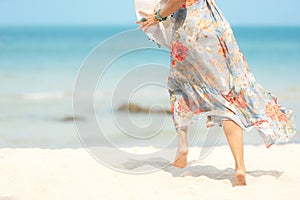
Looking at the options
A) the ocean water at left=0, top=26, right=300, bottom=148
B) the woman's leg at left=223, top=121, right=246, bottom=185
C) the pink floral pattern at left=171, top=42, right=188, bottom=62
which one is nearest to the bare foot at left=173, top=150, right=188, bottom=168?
the woman's leg at left=223, top=121, right=246, bottom=185

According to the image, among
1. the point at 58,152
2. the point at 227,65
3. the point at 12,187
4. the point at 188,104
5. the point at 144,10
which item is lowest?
the point at 58,152

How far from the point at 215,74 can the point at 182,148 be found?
27.2 inches

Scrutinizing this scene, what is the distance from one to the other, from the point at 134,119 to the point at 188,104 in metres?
4.17

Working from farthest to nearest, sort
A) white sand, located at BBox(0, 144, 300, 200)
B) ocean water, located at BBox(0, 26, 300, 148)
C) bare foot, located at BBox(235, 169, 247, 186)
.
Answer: ocean water, located at BBox(0, 26, 300, 148)
bare foot, located at BBox(235, 169, 247, 186)
white sand, located at BBox(0, 144, 300, 200)

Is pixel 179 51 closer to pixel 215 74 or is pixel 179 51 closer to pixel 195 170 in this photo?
pixel 215 74

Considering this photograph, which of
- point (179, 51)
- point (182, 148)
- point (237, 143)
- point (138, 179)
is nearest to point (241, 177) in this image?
point (237, 143)

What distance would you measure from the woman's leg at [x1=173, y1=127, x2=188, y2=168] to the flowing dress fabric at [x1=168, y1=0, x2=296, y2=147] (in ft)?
0.72

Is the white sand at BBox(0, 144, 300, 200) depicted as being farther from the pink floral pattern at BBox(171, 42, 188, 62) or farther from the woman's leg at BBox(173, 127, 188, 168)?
the pink floral pattern at BBox(171, 42, 188, 62)

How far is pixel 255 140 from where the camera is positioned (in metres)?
5.91

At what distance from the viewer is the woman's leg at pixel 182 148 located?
359 cm

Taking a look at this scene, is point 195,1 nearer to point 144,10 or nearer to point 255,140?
point 144,10

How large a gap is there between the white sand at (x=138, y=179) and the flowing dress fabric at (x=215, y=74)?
1.34ft

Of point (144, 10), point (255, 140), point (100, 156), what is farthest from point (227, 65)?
point (255, 140)

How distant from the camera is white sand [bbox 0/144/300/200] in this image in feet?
9.90
